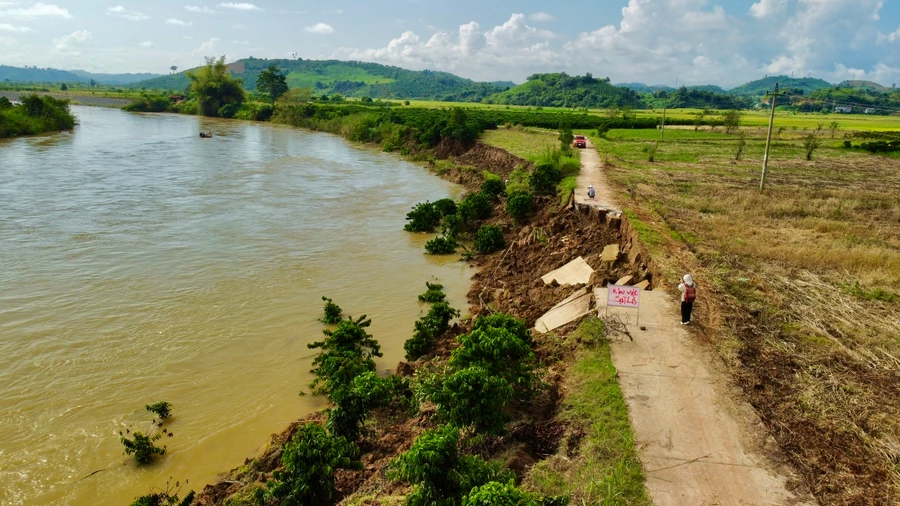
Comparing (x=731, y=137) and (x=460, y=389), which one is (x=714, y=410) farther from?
(x=731, y=137)

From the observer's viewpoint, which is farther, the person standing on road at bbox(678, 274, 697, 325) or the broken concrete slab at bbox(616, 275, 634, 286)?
the broken concrete slab at bbox(616, 275, 634, 286)

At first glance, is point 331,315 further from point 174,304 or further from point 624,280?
point 624,280

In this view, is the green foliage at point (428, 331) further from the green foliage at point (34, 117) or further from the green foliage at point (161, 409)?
the green foliage at point (34, 117)

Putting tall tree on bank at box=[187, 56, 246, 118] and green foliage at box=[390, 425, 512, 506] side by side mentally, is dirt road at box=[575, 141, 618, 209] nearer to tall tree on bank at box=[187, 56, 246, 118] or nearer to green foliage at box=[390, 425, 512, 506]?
green foliage at box=[390, 425, 512, 506]

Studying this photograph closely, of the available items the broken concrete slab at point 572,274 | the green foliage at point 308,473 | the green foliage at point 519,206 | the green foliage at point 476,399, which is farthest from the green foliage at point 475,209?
the green foliage at point 308,473

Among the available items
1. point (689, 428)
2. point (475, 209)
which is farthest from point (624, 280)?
point (475, 209)

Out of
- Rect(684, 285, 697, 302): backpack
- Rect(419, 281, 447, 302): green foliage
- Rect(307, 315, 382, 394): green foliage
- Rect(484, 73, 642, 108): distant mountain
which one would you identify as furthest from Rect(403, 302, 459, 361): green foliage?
Rect(484, 73, 642, 108): distant mountain
